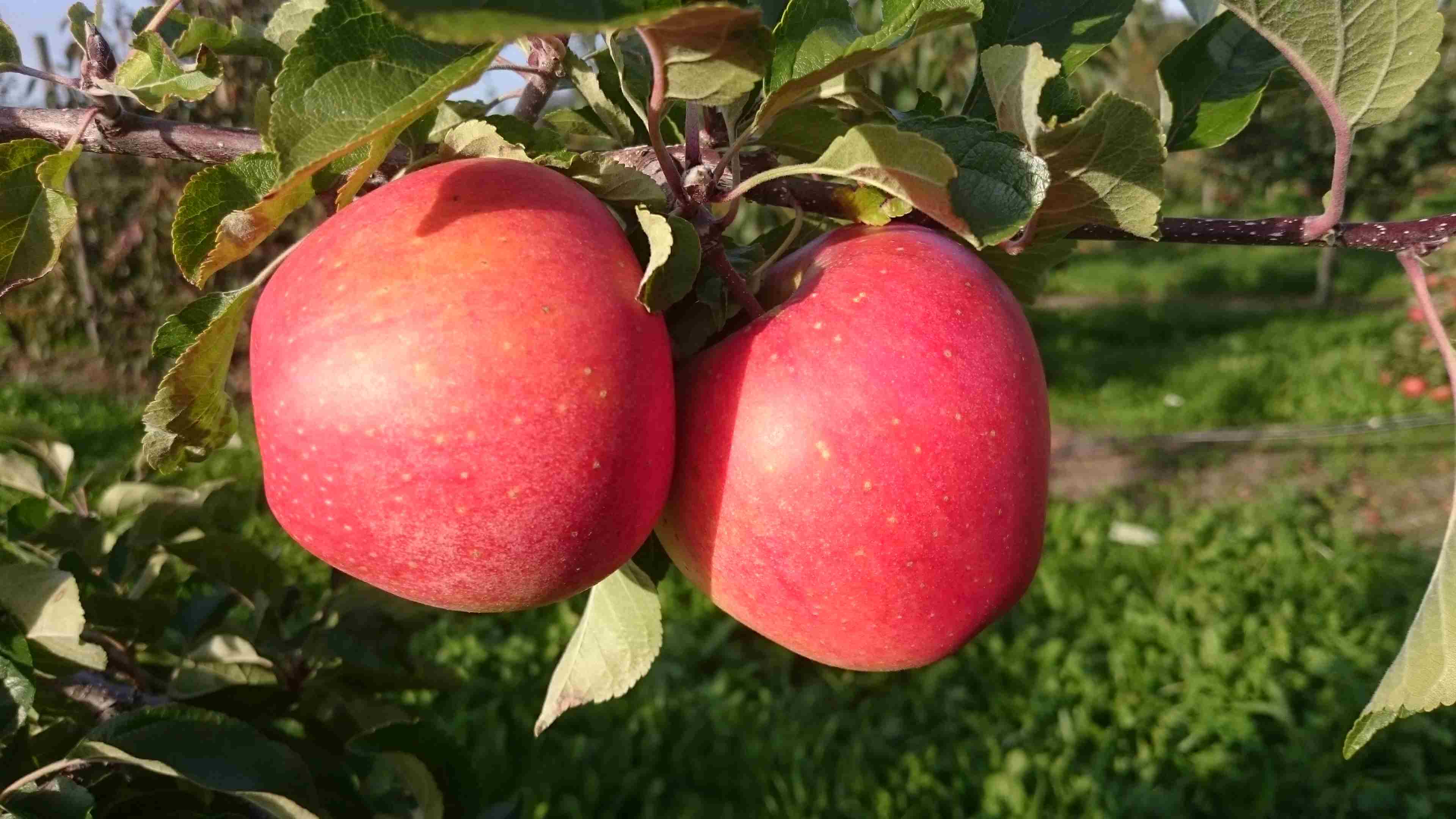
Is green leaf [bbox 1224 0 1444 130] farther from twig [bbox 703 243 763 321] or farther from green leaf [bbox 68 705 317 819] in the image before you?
green leaf [bbox 68 705 317 819]

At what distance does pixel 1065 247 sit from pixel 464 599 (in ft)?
1.50

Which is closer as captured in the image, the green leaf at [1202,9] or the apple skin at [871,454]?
the apple skin at [871,454]

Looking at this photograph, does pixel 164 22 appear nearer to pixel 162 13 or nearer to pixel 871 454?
pixel 162 13

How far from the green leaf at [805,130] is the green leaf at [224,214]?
0.82 ft

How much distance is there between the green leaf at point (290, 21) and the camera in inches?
24.0

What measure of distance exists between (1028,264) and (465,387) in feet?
1.41

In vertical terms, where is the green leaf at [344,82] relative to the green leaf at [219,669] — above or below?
above

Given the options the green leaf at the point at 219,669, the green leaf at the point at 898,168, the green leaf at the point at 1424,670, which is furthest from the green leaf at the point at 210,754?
the green leaf at the point at 1424,670

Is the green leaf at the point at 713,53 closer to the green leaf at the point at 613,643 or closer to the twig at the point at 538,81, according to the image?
the twig at the point at 538,81

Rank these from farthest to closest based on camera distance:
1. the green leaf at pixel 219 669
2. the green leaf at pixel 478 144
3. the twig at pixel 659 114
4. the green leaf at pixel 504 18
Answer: the green leaf at pixel 219 669 → the green leaf at pixel 478 144 → the twig at pixel 659 114 → the green leaf at pixel 504 18

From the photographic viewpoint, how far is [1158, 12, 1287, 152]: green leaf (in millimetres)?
675

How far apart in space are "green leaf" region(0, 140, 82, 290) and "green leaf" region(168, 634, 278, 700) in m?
0.47

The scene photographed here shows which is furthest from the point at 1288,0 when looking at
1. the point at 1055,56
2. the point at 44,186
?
the point at 44,186

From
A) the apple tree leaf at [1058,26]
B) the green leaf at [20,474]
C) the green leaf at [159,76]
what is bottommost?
the green leaf at [20,474]
